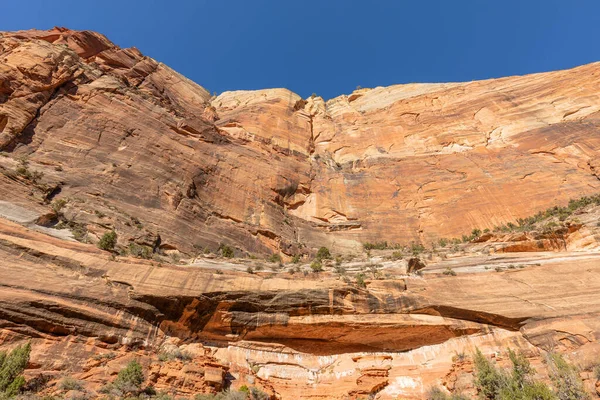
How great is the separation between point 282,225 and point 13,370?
22.5m

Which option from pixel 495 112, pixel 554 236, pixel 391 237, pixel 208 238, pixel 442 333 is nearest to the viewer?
pixel 442 333

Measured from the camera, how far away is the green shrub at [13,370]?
10.5 metres

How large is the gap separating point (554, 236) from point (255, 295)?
16886 millimetres

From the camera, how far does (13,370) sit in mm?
10719

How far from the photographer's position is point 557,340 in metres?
13.9

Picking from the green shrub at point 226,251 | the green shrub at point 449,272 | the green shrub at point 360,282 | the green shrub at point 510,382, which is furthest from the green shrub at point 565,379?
the green shrub at point 226,251

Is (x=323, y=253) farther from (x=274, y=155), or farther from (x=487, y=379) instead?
(x=487, y=379)

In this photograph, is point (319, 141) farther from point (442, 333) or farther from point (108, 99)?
point (442, 333)

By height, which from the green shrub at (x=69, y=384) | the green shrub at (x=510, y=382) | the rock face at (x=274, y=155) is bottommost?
the green shrub at (x=69, y=384)

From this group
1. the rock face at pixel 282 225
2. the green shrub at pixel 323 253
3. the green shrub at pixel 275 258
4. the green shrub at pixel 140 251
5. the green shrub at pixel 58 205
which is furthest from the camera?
the green shrub at pixel 323 253

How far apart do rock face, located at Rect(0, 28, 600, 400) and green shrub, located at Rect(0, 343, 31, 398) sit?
0.93 m

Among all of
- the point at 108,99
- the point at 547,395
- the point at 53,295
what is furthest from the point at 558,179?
the point at 108,99

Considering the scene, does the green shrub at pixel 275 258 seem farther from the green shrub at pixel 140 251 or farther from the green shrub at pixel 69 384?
the green shrub at pixel 69 384

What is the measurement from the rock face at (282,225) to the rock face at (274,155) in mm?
177
